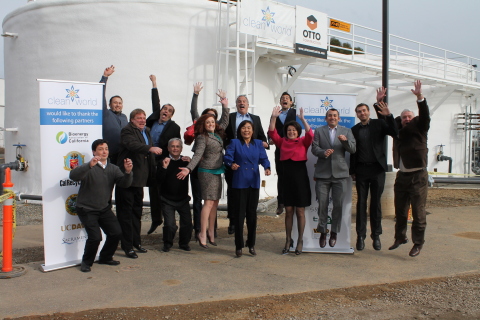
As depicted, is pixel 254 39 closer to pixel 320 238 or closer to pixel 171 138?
pixel 171 138

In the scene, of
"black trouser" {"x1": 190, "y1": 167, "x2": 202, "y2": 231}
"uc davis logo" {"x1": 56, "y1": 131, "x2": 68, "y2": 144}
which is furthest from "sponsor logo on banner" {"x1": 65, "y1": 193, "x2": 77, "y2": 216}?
"black trouser" {"x1": 190, "y1": 167, "x2": 202, "y2": 231}

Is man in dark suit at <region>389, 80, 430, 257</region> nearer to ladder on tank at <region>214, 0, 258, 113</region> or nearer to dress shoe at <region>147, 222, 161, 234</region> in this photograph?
dress shoe at <region>147, 222, 161, 234</region>

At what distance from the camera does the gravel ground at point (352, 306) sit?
4.32 meters

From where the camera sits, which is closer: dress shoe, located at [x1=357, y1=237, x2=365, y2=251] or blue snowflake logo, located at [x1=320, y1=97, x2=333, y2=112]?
dress shoe, located at [x1=357, y1=237, x2=365, y2=251]

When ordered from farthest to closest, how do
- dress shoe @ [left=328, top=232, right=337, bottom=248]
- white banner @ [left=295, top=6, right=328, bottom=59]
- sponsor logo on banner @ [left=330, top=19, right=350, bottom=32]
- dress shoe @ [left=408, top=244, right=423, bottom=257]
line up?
1. sponsor logo on banner @ [left=330, top=19, right=350, bottom=32]
2. white banner @ [left=295, top=6, right=328, bottom=59]
3. dress shoe @ [left=328, top=232, right=337, bottom=248]
4. dress shoe @ [left=408, top=244, right=423, bottom=257]

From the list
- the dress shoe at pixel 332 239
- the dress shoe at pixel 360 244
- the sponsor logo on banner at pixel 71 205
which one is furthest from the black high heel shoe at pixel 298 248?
the sponsor logo on banner at pixel 71 205

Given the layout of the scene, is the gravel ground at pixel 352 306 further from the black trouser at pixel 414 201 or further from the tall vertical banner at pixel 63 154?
the tall vertical banner at pixel 63 154

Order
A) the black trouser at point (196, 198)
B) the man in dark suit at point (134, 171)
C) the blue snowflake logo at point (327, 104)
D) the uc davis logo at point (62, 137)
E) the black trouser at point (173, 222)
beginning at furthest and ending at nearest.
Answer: the black trouser at point (196, 198) < the blue snowflake logo at point (327, 104) < the black trouser at point (173, 222) < the man in dark suit at point (134, 171) < the uc davis logo at point (62, 137)

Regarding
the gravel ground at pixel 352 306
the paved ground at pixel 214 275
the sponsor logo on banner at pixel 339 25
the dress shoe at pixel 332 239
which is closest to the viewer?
the gravel ground at pixel 352 306

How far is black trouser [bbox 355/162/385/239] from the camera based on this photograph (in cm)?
660

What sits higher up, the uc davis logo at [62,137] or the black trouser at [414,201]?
the uc davis logo at [62,137]

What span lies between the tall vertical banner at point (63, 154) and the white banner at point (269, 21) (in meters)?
5.63

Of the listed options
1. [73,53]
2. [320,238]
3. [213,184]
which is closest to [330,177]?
[320,238]

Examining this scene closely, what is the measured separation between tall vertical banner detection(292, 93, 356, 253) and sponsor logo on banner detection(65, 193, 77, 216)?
3.04 m
